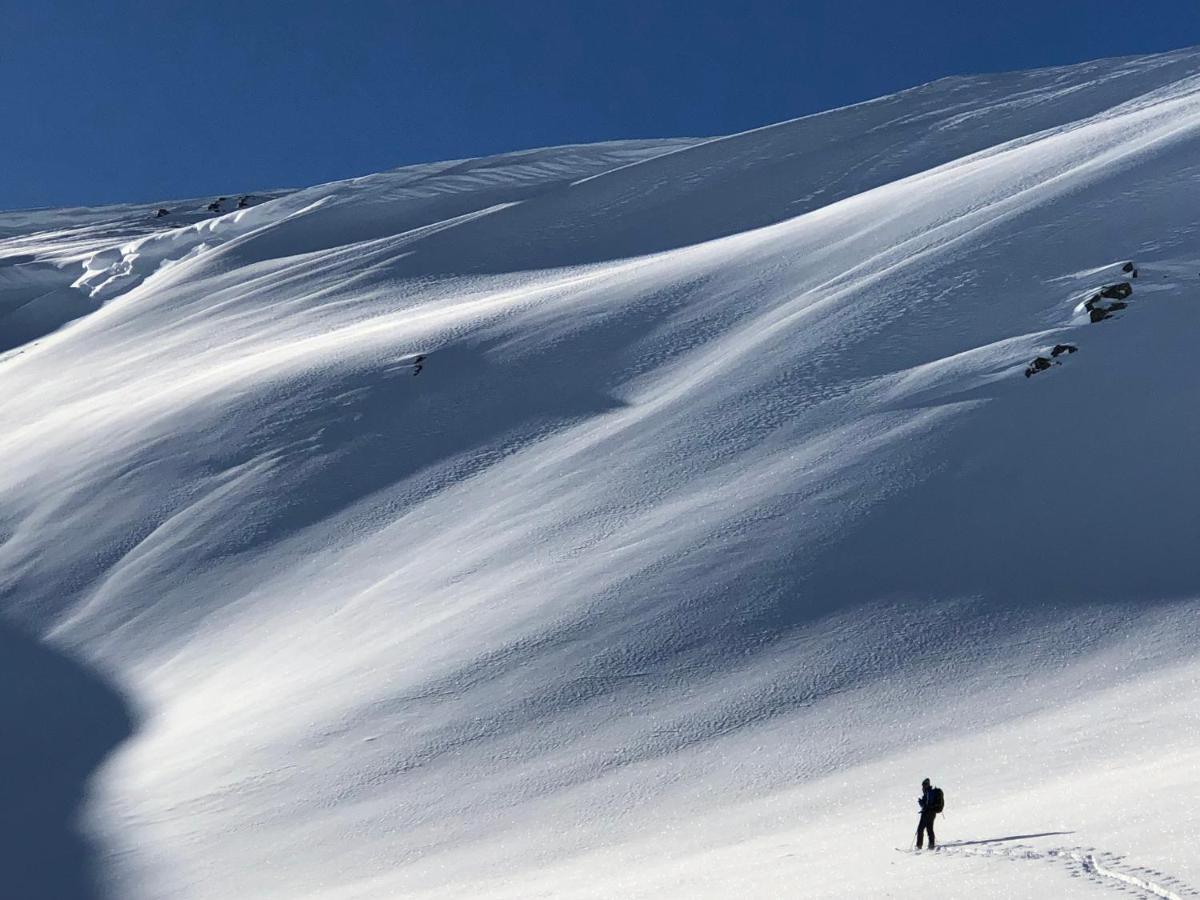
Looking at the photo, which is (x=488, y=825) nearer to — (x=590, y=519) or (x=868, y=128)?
(x=590, y=519)

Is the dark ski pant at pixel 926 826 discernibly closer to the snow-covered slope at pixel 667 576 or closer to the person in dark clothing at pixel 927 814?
the person in dark clothing at pixel 927 814

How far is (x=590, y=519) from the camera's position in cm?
2459

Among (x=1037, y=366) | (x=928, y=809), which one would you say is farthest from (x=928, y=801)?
(x=1037, y=366)

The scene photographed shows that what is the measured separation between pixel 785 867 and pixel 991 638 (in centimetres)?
710

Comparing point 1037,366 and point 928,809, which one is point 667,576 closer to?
point 1037,366

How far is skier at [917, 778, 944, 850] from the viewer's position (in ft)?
39.0

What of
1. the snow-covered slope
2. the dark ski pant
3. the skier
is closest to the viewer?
the skier

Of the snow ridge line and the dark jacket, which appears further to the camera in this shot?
the dark jacket

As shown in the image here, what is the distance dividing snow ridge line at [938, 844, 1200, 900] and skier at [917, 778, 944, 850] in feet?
0.68

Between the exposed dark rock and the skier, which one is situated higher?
the exposed dark rock

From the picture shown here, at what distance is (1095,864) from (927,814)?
6.65 ft

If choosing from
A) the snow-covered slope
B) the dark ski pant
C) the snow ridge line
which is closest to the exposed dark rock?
the snow-covered slope

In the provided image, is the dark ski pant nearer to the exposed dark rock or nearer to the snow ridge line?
the snow ridge line

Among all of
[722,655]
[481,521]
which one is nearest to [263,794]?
[722,655]
